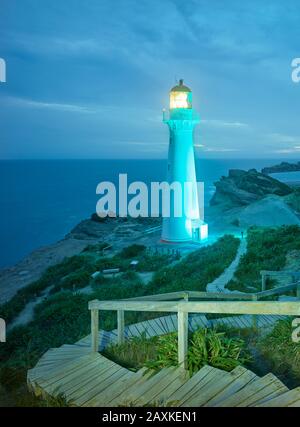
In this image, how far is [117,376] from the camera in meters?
4.88

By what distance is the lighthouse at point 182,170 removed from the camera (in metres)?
21.9

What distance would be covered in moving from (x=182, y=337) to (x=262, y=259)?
34.9ft

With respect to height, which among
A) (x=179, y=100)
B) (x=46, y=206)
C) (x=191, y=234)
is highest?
(x=46, y=206)

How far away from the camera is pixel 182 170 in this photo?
22344mm

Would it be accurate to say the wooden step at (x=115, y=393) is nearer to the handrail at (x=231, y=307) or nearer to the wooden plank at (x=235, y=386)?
the handrail at (x=231, y=307)

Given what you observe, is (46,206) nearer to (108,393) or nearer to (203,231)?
(203,231)

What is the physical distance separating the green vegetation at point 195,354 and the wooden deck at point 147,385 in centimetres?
18

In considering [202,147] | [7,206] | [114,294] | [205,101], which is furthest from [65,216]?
[114,294]

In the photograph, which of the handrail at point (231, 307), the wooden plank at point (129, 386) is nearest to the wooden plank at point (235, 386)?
the handrail at point (231, 307)

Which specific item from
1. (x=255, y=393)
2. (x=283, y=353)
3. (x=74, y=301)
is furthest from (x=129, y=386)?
(x=74, y=301)

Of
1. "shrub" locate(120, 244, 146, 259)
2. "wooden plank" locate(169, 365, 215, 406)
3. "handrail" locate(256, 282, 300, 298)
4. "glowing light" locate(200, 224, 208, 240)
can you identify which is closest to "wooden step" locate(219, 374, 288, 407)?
"wooden plank" locate(169, 365, 215, 406)

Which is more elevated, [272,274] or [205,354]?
[272,274]

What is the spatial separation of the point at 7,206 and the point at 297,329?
3212 inches

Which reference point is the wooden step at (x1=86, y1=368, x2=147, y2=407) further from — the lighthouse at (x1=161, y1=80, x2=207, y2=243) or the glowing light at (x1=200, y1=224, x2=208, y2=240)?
the glowing light at (x1=200, y1=224, x2=208, y2=240)
